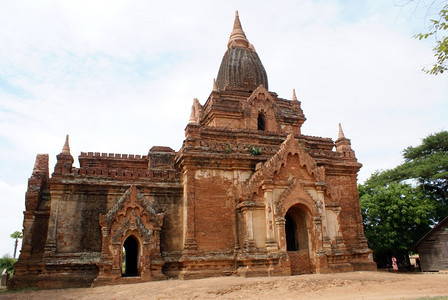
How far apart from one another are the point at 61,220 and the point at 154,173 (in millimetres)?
4815

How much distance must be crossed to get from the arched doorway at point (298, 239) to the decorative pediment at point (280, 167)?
196 cm

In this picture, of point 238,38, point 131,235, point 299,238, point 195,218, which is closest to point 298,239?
point 299,238

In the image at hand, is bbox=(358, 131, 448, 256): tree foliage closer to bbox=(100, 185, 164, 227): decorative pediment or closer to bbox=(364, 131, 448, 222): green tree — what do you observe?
bbox=(364, 131, 448, 222): green tree

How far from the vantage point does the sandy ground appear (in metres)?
12.5

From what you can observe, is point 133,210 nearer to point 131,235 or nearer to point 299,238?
point 131,235

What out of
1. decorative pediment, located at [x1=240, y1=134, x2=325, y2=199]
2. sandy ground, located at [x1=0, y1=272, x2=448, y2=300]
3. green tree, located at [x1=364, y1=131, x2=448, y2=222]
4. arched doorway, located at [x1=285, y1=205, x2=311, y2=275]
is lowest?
sandy ground, located at [x1=0, y1=272, x2=448, y2=300]

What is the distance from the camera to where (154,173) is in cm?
1936

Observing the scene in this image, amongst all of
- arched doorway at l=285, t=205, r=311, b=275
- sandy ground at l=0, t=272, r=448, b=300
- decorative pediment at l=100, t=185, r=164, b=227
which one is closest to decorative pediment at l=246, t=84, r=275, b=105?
arched doorway at l=285, t=205, r=311, b=275

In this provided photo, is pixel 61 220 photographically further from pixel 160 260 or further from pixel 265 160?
pixel 265 160

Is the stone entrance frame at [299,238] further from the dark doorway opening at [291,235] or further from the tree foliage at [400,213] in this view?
the tree foliage at [400,213]

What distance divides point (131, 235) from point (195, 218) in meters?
3.01

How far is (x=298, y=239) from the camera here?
1908cm

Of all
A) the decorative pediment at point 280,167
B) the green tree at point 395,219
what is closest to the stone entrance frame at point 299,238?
the decorative pediment at point 280,167

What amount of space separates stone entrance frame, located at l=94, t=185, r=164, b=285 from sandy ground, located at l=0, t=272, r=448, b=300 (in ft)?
3.00
